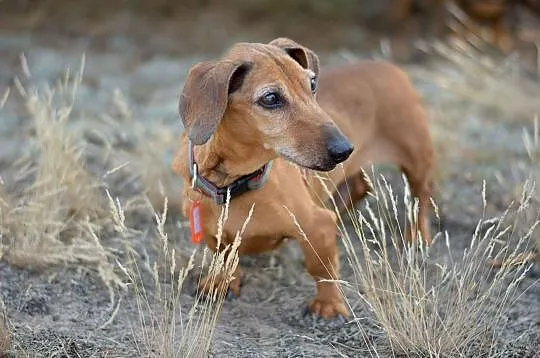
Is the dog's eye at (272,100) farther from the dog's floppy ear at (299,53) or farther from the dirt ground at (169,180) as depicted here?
the dirt ground at (169,180)

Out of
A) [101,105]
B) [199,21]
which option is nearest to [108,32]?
[199,21]

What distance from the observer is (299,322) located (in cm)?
394

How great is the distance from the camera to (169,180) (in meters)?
5.34

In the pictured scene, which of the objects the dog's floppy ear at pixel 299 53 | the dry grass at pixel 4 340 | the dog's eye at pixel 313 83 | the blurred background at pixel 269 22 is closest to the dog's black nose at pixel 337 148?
the dog's eye at pixel 313 83

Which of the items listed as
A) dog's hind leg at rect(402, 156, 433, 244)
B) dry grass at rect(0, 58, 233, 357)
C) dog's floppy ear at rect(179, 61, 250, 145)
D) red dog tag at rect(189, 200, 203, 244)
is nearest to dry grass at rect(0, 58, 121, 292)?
dry grass at rect(0, 58, 233, 357)

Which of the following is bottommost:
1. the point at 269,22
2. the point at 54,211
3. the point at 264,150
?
the point at 269,22

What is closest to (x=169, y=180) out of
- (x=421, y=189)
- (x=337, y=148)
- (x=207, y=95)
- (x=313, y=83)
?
(x=421, y=189)

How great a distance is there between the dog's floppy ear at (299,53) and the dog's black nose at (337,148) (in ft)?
2.21

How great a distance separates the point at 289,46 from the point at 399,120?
44.8 inches

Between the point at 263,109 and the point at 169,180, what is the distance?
2.00 m

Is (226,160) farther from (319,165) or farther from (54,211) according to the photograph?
(54,211)

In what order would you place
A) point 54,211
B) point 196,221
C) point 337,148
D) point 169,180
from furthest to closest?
point 169,180
point 54,211
point 196,221
point 337,148

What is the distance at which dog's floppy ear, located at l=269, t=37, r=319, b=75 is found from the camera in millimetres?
3861

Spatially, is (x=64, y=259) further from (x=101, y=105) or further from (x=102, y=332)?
(x=101, y=105)
